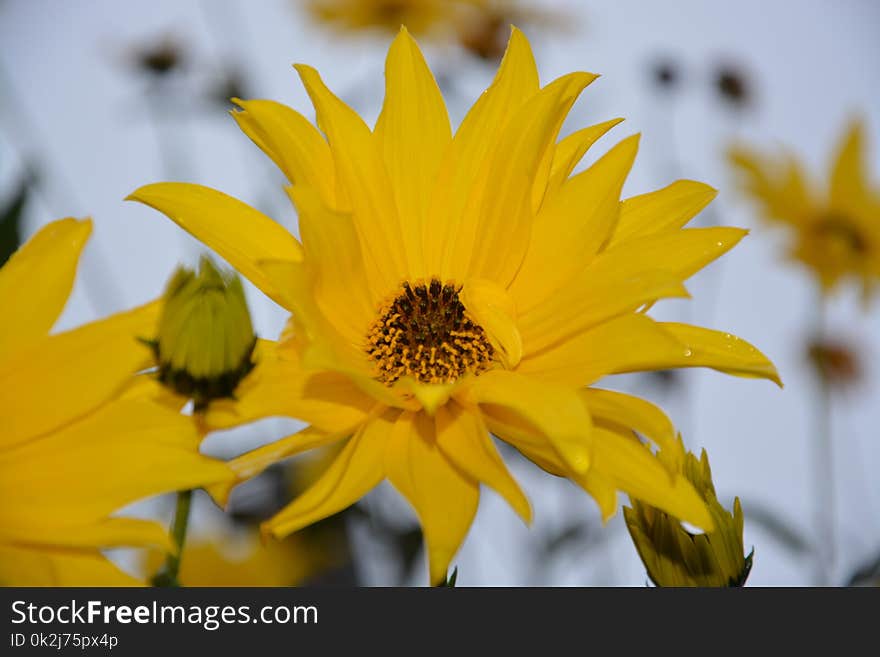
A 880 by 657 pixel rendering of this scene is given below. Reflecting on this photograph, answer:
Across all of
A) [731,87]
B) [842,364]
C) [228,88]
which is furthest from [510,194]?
[842,364]

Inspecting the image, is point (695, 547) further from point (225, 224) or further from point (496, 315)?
point (225, 224)

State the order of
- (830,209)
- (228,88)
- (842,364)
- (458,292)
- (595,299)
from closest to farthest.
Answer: (595,299) → (458,292) → (228,88) → (830,209) → (842,364)

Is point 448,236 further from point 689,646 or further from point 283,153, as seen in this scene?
point 689,646

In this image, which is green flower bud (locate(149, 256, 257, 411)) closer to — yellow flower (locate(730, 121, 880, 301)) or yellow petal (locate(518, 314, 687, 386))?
yellow petal (locate(518, 314, 687, 386))

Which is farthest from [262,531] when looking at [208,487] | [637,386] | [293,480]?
[637,386]

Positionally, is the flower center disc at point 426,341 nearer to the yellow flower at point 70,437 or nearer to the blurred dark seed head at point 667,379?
the yellow flower at point 70,437
